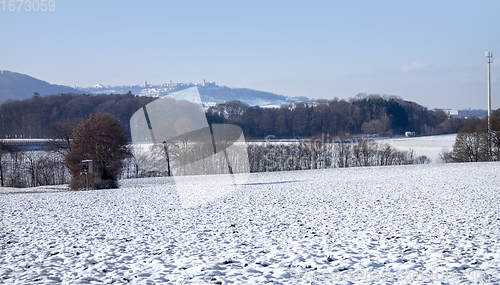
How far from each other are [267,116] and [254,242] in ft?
359

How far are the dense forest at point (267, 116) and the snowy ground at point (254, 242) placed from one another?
289ft

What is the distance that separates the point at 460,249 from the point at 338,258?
2.71 meters

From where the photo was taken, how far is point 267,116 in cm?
11769

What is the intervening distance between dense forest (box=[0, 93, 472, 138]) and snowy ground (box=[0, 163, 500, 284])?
88.2m

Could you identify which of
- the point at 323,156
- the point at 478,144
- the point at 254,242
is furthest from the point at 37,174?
the point at 478,144

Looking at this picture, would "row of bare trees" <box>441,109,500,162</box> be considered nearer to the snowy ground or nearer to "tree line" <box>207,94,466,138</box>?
the snowy ground

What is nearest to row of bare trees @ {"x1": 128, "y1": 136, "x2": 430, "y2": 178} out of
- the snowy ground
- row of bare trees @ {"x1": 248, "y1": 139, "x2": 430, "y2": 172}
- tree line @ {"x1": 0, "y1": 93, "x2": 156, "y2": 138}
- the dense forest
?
row of bare trees @ {"x1": 248, "y1": 139, "x2": 430, "y2": 172}

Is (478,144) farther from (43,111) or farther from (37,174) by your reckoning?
(43,111)

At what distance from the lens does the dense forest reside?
107438 mm

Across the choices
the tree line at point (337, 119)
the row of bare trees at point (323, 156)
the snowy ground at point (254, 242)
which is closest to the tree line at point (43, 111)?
the tree line at point (337, 119)

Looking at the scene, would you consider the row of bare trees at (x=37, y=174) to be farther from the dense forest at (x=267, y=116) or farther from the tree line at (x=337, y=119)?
the tree line at (x=337, y=119)

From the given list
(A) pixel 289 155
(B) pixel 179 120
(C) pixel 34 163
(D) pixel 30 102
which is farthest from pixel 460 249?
(D) pixel 30 102

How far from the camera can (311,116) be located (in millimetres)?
116750

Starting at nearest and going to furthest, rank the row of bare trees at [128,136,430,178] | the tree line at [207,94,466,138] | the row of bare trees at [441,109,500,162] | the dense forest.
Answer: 1. the row of bare trees at [441,109,500,162]
2. the row of bare trees at [128,136,430,178]
3. the dense forest
4. the tree line at [207,94,466,138]
